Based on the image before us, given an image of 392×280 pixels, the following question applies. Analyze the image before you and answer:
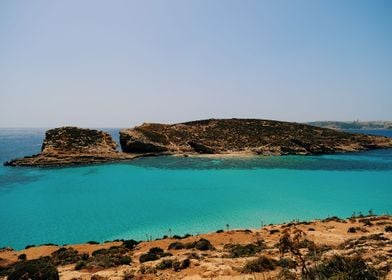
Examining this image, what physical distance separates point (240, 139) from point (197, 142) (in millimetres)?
14990

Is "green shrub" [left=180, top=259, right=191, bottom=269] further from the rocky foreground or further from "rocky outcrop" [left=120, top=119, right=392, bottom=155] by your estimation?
"rocky outcrop" [left=120, top=119, right=392, bottom=155]

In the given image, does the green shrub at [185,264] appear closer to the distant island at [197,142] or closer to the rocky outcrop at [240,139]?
the distant island at [197,142]

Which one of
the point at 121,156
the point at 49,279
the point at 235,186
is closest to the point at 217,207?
the point at 235,186

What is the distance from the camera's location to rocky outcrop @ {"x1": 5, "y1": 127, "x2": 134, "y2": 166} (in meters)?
76.6

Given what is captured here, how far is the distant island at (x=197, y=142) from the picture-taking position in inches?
3236

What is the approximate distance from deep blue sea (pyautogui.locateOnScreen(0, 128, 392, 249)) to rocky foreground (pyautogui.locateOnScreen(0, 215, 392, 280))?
14.4 ft

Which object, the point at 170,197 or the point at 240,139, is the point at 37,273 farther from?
the point at 240,139

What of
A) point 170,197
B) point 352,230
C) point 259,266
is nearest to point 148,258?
point 259,266

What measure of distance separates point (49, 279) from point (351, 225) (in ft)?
76.5

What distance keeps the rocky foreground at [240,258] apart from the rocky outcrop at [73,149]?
180ft

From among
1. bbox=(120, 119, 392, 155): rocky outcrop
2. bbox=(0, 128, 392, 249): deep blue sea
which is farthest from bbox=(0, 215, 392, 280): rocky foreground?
bbox=(120, 119, 392, 155): rocky outcrop

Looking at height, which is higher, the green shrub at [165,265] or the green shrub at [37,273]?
the green shrub at [37,273]

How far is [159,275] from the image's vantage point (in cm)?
1428

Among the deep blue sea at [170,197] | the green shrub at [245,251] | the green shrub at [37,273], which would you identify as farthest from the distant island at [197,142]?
the green shrub at [37,273]
